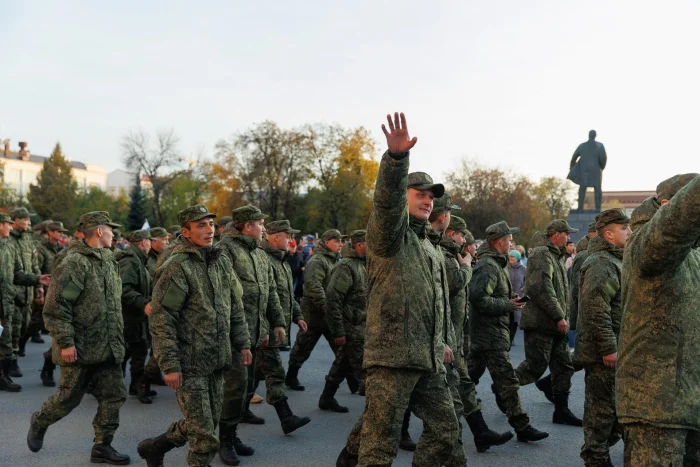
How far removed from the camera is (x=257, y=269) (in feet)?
24.2

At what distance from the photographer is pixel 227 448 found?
653 cm

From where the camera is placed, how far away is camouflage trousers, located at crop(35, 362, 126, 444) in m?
6.41

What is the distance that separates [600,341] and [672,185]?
241 cm

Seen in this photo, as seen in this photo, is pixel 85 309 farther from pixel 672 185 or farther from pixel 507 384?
pixel 672 185

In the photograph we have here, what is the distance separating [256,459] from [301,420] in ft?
3.02

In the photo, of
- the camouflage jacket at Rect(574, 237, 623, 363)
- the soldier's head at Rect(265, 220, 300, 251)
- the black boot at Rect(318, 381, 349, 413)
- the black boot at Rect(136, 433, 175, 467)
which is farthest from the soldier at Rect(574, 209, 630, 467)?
the soldier's head at Rect(265, 220, 300, 251)

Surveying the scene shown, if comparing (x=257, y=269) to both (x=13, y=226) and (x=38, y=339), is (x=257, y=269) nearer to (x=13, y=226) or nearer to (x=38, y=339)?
(x=13, y=226)

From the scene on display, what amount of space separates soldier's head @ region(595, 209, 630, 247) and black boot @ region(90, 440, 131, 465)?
14.9 ft

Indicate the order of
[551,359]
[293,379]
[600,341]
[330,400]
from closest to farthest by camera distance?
[600,341]
[551,359]
[330,400]
[293,379]

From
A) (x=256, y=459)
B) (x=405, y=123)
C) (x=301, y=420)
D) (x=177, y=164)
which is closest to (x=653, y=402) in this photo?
(x=405, y=123)

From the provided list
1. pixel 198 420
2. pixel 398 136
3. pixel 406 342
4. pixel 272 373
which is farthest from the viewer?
pixel 272 373

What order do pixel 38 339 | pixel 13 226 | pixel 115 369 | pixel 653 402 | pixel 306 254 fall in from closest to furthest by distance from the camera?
pixel 653 402 < pixel 115 369 < pixel 13 226 < pixel 38 339 < pixel 306 254

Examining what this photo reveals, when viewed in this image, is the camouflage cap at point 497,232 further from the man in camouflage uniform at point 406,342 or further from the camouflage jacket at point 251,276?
the man in camouflage uniform at point 406,342

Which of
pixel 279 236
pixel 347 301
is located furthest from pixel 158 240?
pixel 347 301
